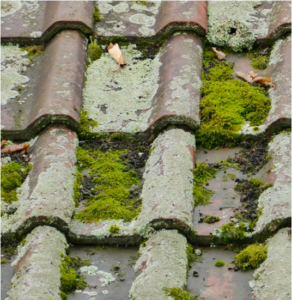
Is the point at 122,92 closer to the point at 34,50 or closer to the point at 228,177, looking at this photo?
the point at 34,50

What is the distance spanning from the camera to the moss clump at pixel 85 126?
10.2 feet

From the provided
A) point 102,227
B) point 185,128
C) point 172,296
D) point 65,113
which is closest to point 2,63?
point 65,113

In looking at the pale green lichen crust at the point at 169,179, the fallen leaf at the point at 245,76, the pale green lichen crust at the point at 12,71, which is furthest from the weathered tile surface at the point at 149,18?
the pale green lichen crust at the point at 169,179

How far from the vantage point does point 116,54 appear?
364 centimetres

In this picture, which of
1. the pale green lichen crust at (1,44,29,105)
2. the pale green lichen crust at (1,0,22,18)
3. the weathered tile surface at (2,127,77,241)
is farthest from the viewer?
the pale green lichen crust at (1,0,22,18)

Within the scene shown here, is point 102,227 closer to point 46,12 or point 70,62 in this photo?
point 70,62

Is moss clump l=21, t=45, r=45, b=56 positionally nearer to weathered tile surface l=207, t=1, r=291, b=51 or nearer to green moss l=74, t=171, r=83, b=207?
weathered tile surface l=207, t=1, r=291, b=51

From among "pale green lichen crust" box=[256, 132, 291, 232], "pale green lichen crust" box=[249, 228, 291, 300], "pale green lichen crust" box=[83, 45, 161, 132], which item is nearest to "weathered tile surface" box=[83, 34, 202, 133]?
"pale green lichen crust" box=[83, 45, 161, 132]

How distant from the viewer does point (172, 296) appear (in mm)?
2213

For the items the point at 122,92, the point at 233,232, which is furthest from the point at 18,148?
the point at 233,232

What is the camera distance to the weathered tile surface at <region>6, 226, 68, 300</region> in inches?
89.0

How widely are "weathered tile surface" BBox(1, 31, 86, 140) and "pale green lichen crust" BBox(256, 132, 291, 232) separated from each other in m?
0.97

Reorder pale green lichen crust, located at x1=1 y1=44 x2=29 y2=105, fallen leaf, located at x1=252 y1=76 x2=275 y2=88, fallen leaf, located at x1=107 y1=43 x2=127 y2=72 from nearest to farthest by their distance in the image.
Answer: fallen leaf, located at x1=252 y1=76 x2=275 y2=88 → pale green lichen crust, located at x1=1 y1=44 x2=29 y2=105 → fallen leaf, located at x1=107 y1=43 x2=127 y2=72

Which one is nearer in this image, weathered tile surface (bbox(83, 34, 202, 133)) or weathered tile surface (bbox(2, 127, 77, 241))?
weathered tile surface (bbox(2, 127, 77, 241))
